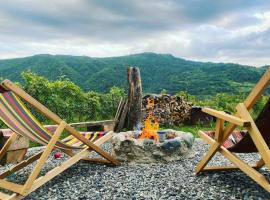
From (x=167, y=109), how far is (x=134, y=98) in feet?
9.39

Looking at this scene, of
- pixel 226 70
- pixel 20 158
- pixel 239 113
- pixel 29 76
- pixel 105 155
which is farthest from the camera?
pixel 226 70

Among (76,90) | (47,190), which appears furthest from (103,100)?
(47,190)

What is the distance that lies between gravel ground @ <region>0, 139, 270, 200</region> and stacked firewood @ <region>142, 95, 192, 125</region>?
17.2 ft

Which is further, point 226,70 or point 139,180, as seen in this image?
point 226,70

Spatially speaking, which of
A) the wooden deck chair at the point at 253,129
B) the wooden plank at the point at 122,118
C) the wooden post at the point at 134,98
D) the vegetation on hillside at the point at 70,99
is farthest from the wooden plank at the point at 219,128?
the vegetation on hillside at the point at 70,99

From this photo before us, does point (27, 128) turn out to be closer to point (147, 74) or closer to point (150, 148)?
point (150, 148)

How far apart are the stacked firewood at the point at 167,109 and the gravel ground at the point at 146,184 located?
5234mm

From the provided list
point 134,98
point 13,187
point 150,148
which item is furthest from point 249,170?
point 134,98

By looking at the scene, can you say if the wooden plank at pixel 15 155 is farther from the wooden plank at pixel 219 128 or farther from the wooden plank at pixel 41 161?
the wooden plank at pixel 219 128

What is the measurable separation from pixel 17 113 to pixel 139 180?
1.36 m

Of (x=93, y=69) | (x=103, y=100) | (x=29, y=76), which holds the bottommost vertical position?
(x=93, y=69)

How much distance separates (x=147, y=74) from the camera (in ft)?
217

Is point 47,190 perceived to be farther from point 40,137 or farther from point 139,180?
point 139,180

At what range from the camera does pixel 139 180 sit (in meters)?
3.85
